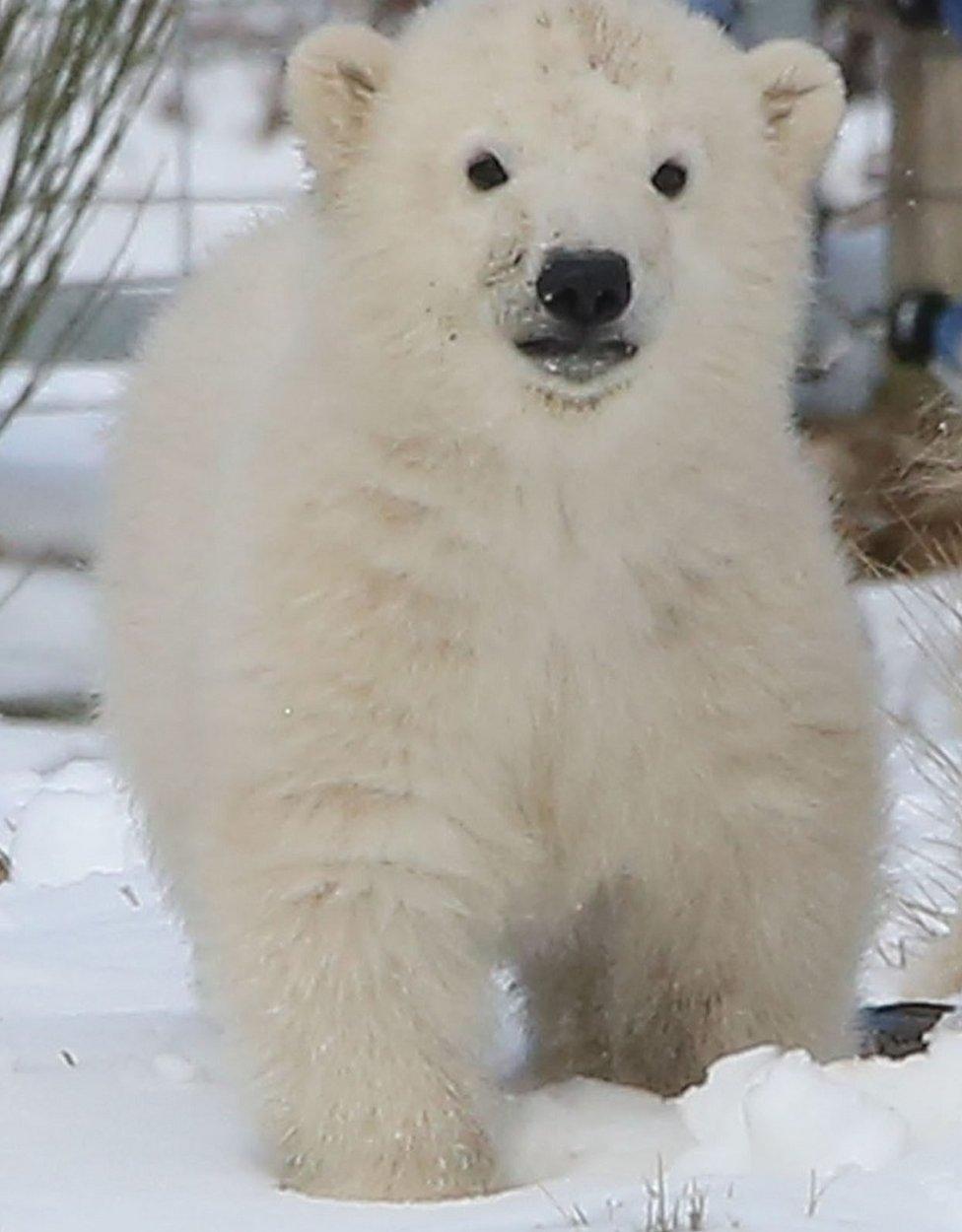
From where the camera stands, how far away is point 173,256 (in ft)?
32.1

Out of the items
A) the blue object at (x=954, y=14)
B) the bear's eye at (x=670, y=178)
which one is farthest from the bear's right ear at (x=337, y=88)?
the blue object at (x=954, y=14)

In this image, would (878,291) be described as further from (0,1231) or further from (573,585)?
(0,1231)

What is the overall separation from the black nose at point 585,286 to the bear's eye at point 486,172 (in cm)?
14

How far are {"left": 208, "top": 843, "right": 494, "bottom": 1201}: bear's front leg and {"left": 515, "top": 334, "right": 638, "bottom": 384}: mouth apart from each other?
0.52 metres

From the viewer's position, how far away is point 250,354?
3.95m

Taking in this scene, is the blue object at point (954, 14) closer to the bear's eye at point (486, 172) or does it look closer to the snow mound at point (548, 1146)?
the snow mound at point (548, 1146)

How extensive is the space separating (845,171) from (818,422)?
5.78ft

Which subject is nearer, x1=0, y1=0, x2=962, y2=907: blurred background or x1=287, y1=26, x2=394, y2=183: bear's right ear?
x1=287, y1=26, x2=394, y2=183: bear's right ear

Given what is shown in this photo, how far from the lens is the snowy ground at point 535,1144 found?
2.88m

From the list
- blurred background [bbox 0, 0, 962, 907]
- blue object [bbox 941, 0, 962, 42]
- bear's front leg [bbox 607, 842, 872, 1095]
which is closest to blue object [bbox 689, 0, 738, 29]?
blurred background [bbox 0, 0, 962, 907]

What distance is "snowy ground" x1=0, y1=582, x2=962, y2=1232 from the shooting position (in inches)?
114

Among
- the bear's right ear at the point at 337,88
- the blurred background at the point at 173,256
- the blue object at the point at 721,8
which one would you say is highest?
the bear's right ear at the point at 337,88

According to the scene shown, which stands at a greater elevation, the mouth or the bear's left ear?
the bear's left ear

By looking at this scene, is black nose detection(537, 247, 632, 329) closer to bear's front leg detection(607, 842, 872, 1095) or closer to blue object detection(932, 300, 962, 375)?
bear's front leg detection(607, 842, 872, 1095)
